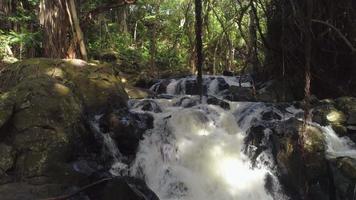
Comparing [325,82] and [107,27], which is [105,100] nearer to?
[325,82]

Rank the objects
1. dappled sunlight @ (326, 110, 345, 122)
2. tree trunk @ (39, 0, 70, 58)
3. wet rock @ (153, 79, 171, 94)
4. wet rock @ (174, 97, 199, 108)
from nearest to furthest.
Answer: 1. dappled sunlight @ (326, 110, 345, 122)
2. wet rock @ (174, 97, 199, 108)
3. tree trunk @ (39, 0, 70, 58)
4. wet rock @ (153, 79, 171, 94)

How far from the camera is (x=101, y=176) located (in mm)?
6746

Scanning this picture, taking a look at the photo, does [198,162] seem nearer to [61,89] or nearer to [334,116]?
[61,89]

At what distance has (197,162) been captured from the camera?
780 centimetres

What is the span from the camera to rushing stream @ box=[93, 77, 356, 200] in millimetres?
7414

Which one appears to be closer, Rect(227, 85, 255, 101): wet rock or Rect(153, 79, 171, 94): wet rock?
Rect(227, 85, 255, 101): wet rock

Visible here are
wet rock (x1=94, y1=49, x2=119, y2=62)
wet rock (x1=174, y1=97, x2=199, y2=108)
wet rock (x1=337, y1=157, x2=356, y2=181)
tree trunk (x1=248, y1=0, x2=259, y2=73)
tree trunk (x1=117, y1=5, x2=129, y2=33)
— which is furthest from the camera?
tree trunk (x1=117, y1=5, x2=129, y2=33)

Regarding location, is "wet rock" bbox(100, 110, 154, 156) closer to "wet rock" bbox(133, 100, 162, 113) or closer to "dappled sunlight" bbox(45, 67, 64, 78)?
"wet rock" bbox(133, 100, 162, 113)

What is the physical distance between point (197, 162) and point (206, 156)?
206 millimetres

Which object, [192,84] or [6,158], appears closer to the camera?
[6,158]

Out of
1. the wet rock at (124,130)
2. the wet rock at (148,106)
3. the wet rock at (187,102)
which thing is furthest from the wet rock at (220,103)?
the wet rock at (124,130)

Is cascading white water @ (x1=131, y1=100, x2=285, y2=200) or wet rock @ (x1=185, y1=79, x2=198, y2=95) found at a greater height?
wet rock @ (x1=185, y1=79, x2=198, y2=95)

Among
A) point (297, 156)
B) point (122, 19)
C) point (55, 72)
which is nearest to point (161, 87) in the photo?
point (55, 72)

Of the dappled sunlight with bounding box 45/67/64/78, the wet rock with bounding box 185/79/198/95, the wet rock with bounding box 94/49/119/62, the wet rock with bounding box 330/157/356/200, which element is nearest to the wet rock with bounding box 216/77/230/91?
the wet rock with bounding box 185/79/198/95
